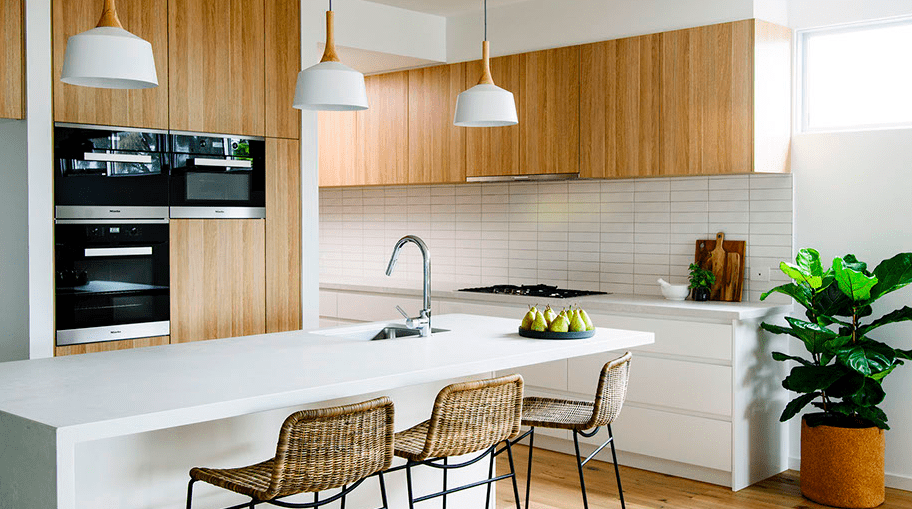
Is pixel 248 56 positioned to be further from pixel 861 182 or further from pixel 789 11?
pixel 861 182

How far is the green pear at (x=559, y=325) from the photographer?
3541mm

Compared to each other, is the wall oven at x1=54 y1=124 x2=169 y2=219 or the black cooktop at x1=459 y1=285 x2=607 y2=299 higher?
the wall oven at x1=54 y1=124 x2=169 y2=219

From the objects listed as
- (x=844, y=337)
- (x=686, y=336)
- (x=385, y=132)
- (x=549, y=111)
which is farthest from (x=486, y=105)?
(x=385, y=132)

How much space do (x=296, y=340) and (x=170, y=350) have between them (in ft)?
1.58

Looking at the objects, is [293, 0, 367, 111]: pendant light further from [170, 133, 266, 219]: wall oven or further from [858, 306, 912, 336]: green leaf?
[858, 306, 912, 336]: green leaf

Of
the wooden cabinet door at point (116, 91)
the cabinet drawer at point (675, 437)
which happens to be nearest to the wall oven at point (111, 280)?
the wooden cabinet door at point (116, 91)

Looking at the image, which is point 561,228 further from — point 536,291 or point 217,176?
point 217,176

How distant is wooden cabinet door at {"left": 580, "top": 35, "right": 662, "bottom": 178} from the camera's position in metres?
5.03

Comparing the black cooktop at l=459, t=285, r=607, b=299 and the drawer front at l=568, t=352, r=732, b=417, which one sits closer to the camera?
the drawer front at l=568, t=352, r=732, b=417

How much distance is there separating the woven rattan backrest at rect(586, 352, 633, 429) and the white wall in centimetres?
197

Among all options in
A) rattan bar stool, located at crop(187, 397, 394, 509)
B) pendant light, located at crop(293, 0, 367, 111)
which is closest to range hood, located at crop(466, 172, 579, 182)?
pendant light, located at crop(293, 0, 367, 111)

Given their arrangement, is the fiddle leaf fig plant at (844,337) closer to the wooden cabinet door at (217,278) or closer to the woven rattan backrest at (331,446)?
the woven rattan backrest at (331,446)

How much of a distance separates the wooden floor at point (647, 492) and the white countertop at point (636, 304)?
0.86 m

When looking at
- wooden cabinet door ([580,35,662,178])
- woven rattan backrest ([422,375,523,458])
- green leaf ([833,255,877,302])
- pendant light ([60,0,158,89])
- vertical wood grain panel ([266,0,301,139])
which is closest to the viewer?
pendant light ([60,0,158,89])
